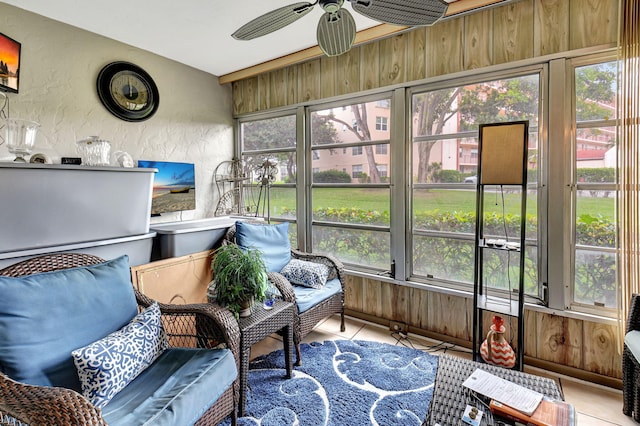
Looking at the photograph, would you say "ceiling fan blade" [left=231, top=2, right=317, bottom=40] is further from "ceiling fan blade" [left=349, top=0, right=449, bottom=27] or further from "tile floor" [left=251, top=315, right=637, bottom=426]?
"tile floor" [left=251, top=315, right=637, bottom=426]

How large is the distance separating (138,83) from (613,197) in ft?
13.3

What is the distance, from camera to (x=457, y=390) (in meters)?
1.37

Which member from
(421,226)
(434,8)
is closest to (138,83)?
(434,8)

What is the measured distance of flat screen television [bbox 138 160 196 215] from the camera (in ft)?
10.5

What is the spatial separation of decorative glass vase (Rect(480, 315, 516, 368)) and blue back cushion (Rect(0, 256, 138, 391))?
2.19m

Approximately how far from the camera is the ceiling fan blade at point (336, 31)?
5.36 ft

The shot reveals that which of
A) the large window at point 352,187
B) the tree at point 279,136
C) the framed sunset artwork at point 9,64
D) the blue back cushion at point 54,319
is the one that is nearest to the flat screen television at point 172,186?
the tree at point 279,136

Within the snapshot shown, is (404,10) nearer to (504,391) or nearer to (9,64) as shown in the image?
(504,391)

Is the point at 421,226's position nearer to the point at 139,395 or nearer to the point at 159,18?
the point at 139,395

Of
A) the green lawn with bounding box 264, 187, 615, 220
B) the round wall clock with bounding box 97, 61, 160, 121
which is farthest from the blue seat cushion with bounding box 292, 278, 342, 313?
the round wall clock with bounding box 97, 61, 160, 121

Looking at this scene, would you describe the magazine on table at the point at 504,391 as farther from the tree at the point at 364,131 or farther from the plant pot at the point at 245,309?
the tree at the point at 364,131

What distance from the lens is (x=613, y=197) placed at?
6.84 ft

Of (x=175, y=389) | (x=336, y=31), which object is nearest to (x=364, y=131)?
(x=336, y=31)

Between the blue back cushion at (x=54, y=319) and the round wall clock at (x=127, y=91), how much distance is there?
2.02 m
